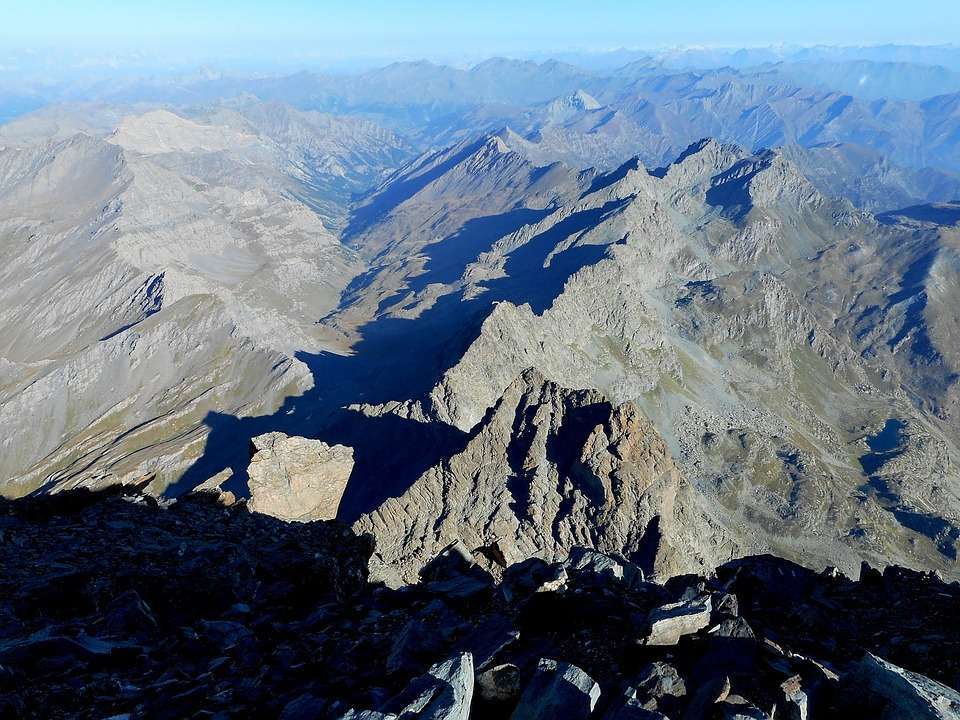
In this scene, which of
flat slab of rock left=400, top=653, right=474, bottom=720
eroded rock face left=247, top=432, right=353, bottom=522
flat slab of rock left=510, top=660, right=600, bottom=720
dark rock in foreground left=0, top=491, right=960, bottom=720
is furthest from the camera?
eroded rock face left=247, top=432, right=353, bottom=522

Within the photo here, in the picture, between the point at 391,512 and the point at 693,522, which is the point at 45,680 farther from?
the point at 693,522

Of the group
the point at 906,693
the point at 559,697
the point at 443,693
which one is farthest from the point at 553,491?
the point at 443,693

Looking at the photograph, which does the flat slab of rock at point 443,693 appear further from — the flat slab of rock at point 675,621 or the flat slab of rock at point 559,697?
the flat slab of rock at point 675,621

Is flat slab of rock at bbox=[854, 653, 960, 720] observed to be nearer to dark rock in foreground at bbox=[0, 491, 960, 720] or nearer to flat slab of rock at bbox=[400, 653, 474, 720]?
dark rock in foreground at bbox=[0, 491, 960, 720]

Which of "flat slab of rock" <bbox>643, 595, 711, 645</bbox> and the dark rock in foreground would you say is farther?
"flat slab of rock" <bbox>643, 595, 711, 645</bbox>

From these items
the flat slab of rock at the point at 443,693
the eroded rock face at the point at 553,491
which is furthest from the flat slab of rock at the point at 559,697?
the eroded rock face at the point at 553,491

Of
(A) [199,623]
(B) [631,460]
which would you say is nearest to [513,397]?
(B) [631,460]

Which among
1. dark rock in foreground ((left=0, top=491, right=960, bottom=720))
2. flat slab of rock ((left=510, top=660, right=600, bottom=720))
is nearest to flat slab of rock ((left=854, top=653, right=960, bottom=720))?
dark rock in foreground ((left=0, top=491, right=960, bottom=720))
